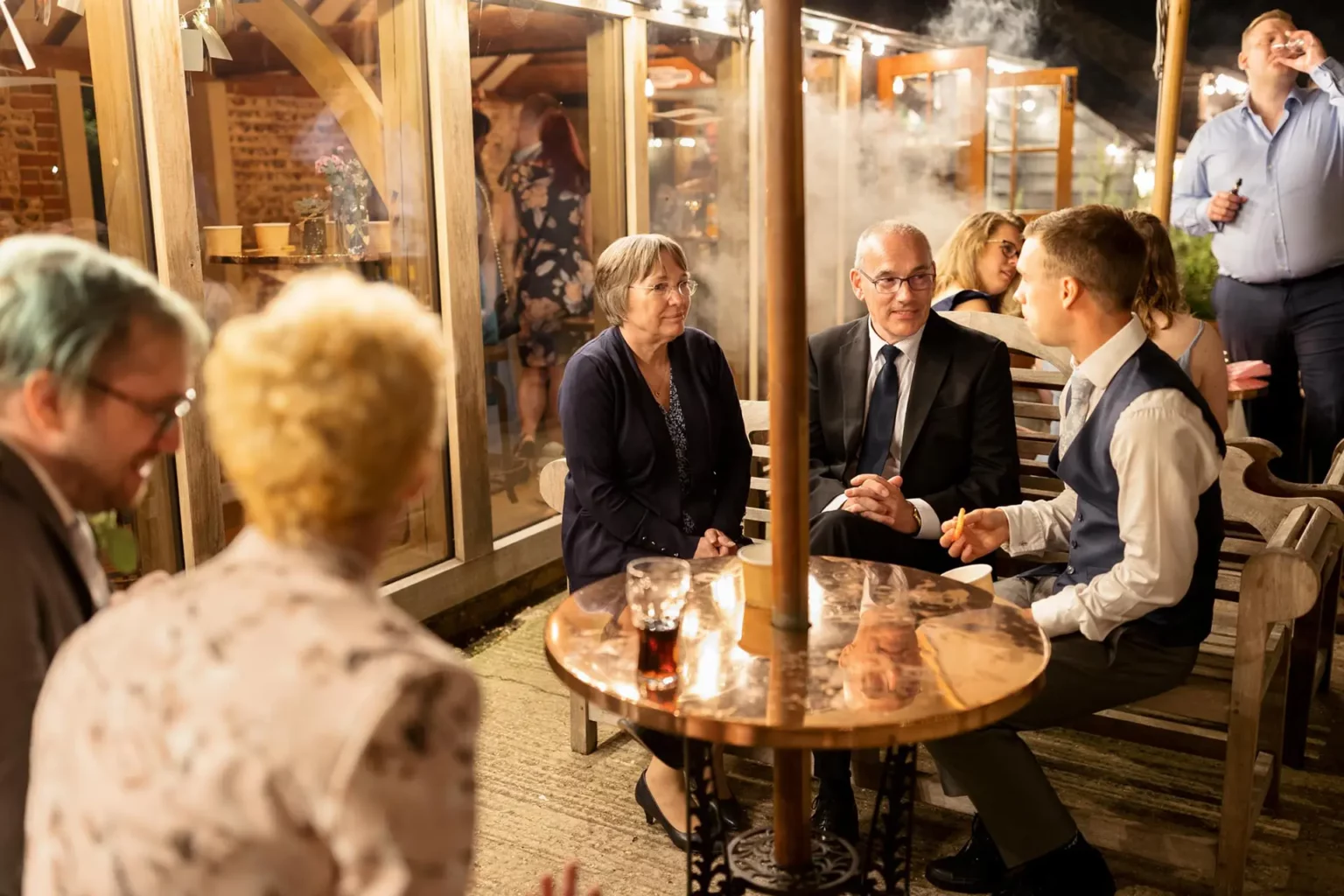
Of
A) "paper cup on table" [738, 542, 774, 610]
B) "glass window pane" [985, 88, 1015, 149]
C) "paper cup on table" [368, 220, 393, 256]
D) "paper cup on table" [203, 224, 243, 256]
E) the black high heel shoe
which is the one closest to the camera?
"paper cup on table" [738, 542, 774, 610]

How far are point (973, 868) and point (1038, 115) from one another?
9.12 meters

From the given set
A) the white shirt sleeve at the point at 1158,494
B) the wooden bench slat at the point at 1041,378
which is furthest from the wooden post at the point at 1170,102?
the white shirt sleeve at the point at 1158,494

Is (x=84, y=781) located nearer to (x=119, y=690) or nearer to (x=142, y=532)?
(x=119, y=690)

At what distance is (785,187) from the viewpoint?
68.7 inches

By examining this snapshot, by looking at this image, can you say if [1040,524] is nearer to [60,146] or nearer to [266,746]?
[266,746]

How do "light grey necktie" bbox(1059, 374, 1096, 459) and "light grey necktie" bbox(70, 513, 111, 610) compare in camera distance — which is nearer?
"light grey necktie" bbox(70, 513, 111, 610)

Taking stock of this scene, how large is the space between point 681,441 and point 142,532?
1.77 m

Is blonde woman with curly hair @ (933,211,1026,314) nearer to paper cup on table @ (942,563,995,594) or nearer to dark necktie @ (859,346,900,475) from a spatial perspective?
dark necktie @ (859,346,900,475)

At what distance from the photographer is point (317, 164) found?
4.43 meters

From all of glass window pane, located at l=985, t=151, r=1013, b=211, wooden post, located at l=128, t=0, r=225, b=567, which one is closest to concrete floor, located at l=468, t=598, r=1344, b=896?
wooden post, located at l=128, t=0, r=225, b=567

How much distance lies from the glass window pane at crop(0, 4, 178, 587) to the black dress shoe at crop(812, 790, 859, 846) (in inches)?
83.4

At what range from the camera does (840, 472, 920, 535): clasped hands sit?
311cm

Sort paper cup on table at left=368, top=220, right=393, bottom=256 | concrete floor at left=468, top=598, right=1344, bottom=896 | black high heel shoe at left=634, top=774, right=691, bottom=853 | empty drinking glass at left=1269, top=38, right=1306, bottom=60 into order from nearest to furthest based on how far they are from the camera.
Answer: concrete floor at left=468, top=598, right=1344, bottom=896, black high heel shoe at left=634, top=774, right=691, bottom=853, paper cup on table at left=368, top=220, right=393, bottom=256, empty drinking glass at left=1269, top=38, right=1306, bottom=60

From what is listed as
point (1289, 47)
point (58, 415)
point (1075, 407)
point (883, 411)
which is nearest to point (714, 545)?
point (883, 411)
